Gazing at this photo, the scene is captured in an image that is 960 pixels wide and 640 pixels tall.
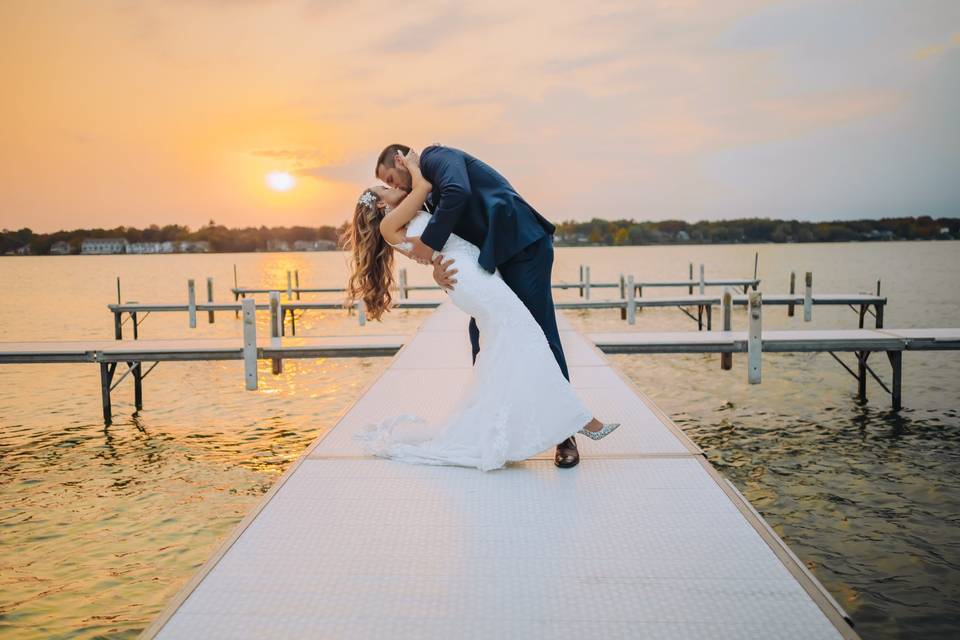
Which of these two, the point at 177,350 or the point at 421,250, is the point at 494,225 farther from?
the point at 177,350

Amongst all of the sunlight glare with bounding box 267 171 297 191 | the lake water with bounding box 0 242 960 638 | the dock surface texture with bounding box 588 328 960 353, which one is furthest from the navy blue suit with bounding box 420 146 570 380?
the sunlight glare with bounding box 267 171 297 191

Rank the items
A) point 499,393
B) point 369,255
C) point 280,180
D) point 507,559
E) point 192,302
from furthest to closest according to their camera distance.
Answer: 1. point 280,180
2. point 192,302
3. point 369,255
4. point 499,393
5. point 507,559

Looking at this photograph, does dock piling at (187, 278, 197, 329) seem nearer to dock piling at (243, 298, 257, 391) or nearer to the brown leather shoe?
dock piling at (243, 298, 257, 391)

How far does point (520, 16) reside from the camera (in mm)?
19891

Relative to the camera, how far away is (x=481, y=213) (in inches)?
133

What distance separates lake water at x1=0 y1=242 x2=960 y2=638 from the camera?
169 inches

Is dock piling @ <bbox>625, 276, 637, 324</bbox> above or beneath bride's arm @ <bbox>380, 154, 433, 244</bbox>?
beneath

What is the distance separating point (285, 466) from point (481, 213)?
4.64 m

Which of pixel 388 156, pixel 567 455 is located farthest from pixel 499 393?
pixel 388 156

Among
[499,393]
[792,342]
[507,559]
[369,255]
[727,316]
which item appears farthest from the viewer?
[727,316]

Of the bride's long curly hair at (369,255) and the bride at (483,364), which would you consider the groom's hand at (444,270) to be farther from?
the bride's long curly hair at (369,255)

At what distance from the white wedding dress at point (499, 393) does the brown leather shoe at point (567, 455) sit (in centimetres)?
8

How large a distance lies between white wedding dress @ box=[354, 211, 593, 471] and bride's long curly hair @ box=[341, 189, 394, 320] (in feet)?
0.73

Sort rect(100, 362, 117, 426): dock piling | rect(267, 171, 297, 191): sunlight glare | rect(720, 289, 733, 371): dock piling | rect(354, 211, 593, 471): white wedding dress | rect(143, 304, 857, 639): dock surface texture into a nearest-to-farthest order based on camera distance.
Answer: rect(143, 304, 857, 639): dock surface texture → rect(354, 211, 593, 471): white wedding dress → rect(100, 362, 117, 426): dock piling → rect(720, 289, 733, 371): dock piling → rect(267, 171, 297, 191): sunlight glare
